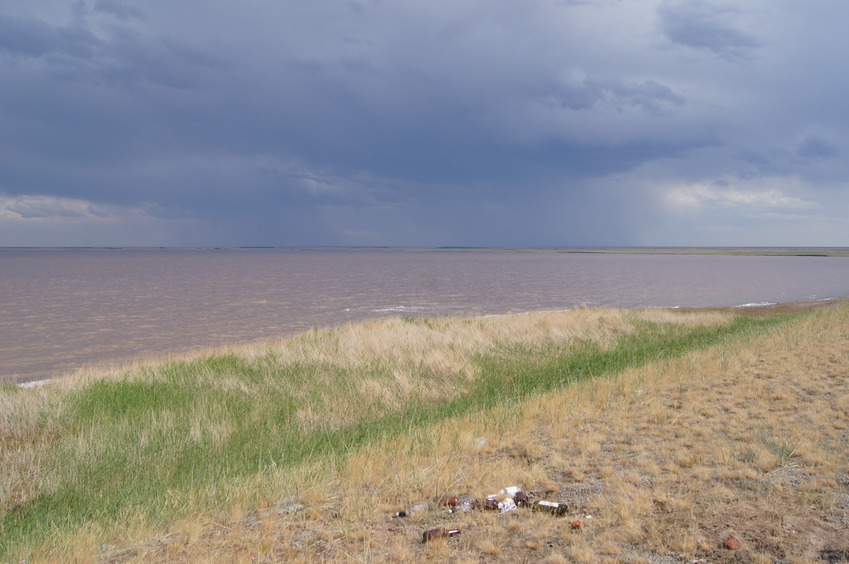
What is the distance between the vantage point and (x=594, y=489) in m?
5.91

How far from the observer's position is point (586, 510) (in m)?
5.40

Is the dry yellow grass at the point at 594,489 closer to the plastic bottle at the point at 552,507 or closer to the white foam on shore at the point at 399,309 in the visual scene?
the plastic bottle at the point at 552,507

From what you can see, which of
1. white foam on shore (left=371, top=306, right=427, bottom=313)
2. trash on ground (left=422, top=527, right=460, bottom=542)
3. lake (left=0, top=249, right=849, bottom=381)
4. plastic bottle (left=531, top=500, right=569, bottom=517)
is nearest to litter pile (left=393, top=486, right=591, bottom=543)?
plastic bottle (left=531, top=500, right=569, bottom=517)

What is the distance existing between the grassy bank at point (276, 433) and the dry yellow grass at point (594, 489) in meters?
0.06

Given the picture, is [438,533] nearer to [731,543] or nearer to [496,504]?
[496,504]

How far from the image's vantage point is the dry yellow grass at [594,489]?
467 cm

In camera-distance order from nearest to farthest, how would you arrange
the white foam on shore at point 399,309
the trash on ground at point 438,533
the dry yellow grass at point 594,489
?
the dry yellow grass at point 594,489, the trash on ground at point 438,533, the white foam on shore at point 399,309

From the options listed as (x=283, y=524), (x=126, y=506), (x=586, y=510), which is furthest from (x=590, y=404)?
(x=126, y=506)

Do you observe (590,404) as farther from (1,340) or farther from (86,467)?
(1,340)

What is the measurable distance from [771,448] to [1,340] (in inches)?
1126

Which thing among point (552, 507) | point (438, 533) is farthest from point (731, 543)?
point (438, 533)

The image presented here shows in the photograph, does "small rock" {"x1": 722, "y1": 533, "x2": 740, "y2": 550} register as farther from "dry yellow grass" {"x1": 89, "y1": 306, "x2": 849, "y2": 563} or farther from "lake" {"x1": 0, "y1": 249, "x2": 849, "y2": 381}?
"lake" {"x1": 0, "y1": 249, "x2": 849, "y2": 381}

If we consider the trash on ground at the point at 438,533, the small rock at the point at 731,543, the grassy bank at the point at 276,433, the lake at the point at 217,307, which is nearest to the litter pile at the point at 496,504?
the grassy bank at the point at 276,433

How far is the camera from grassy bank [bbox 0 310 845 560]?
5676mm
